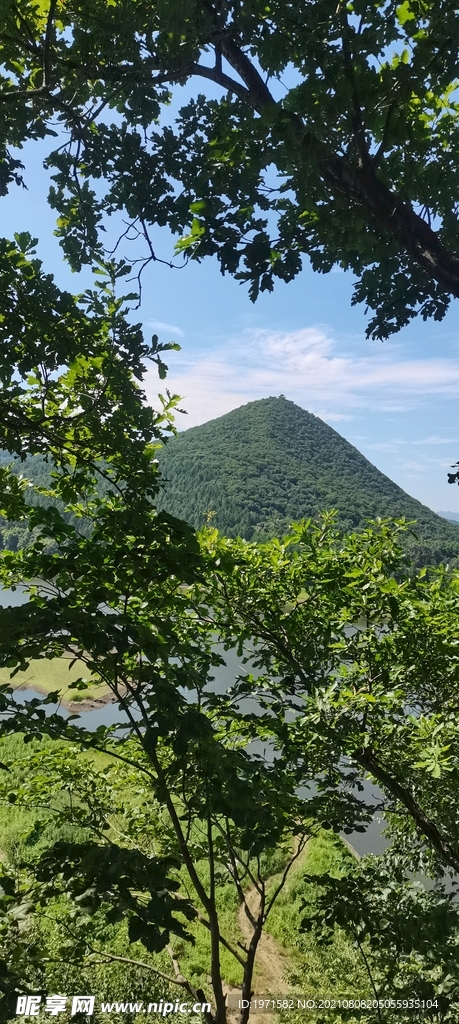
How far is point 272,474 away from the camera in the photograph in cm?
3944

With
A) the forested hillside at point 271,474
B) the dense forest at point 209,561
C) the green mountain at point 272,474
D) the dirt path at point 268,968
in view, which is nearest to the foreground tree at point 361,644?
the dense forest at point 209,561

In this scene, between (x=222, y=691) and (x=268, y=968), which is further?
(x=222, y=691)

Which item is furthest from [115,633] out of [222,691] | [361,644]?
[222,691]

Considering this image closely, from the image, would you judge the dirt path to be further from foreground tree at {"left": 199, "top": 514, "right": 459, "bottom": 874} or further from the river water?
foreground tree at {"left": 199, "top": 514, "right": 459, "bottom": 874}

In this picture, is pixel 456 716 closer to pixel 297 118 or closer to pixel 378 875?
pixel 378 875

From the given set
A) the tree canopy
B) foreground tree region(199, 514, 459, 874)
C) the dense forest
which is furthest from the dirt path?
the tree canopy

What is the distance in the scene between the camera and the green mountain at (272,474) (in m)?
26.9

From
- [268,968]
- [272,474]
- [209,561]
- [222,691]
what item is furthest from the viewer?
[272,474]

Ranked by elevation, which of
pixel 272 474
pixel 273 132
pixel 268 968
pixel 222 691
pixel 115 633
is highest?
pixel 272 474

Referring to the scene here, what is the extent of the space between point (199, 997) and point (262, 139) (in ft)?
12.4

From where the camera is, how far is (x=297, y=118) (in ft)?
5.94

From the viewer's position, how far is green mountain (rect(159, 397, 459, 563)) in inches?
1061

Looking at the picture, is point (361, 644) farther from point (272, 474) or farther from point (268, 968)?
point (272, 474)

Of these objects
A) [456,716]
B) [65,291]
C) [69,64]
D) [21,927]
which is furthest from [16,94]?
[456,716]
